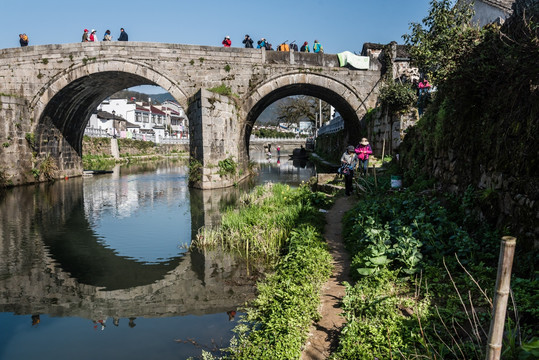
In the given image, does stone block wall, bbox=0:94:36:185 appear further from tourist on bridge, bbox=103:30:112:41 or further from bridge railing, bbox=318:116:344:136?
bridge railing, bbox=318:116:344:136

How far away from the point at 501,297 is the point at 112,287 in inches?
233

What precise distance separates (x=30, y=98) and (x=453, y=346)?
72.5 feet

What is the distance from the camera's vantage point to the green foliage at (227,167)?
17.3 m

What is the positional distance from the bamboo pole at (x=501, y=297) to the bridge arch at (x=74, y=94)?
61.8 feet

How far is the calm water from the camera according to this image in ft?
14.9

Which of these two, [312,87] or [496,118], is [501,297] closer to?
[496,118]

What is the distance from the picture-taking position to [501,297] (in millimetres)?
1850

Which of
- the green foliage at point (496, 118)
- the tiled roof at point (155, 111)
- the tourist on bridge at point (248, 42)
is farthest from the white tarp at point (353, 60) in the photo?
the tiled roof at point (155, 111)

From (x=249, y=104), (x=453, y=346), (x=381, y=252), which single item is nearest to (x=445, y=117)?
(x=381, y=252)

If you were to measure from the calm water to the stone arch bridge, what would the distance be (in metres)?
7.12

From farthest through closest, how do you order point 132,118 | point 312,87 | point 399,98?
1. point 132,118
2. point 312,87
3. point 399,98

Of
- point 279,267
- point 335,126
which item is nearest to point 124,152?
point 335,126

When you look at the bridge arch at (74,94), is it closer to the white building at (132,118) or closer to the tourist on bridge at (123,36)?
the tourist on bridge at (123,36)

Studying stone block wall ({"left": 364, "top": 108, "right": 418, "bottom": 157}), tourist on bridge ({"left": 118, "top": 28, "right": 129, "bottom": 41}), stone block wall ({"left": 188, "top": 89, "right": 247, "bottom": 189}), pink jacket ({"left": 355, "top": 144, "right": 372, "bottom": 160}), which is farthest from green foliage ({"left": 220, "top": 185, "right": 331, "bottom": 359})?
tourist on bridge ({"left": 118, "top": 28, "right": 129, "bottom": 41})
